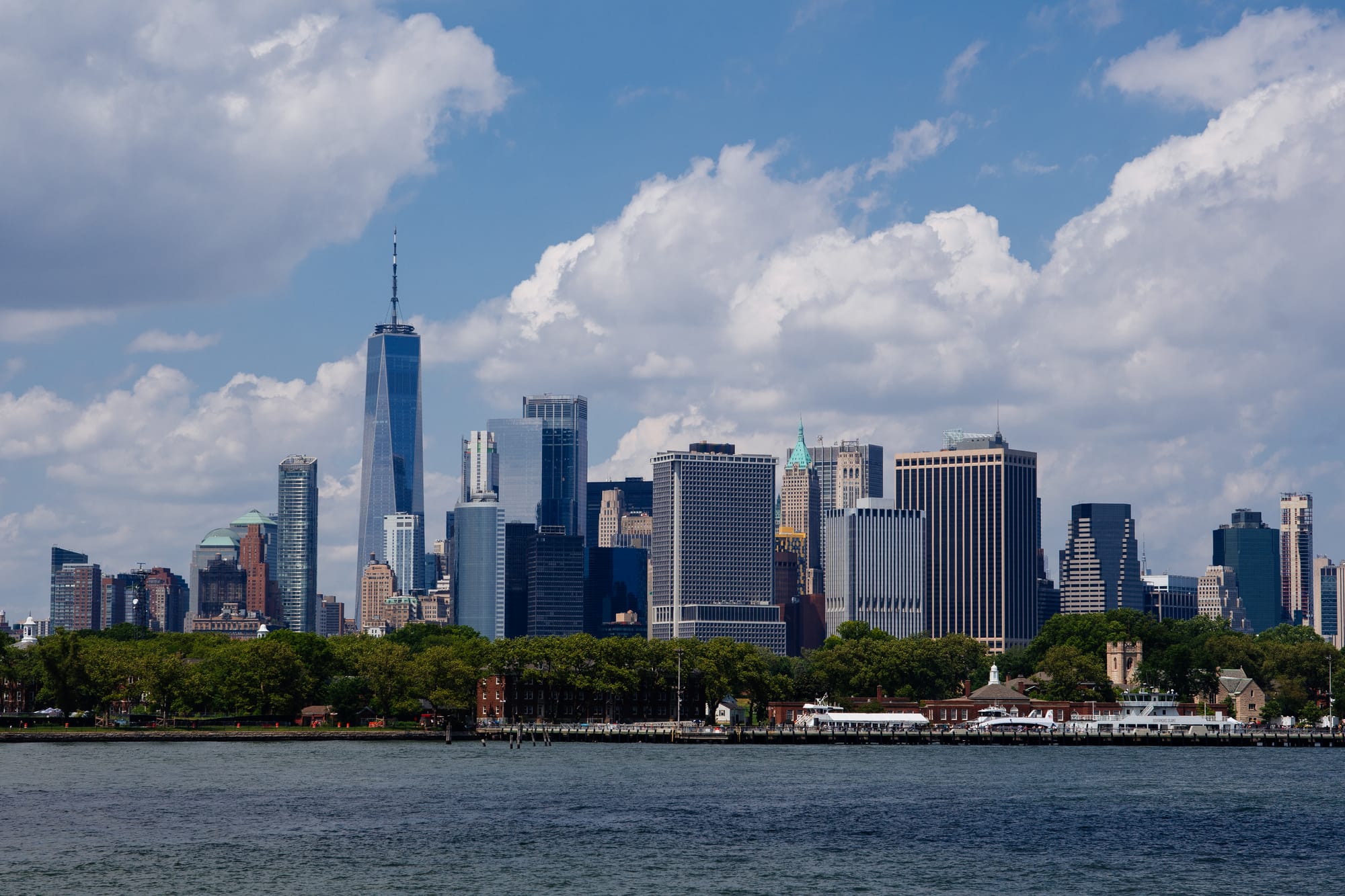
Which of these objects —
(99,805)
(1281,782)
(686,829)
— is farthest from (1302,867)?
(99,805)

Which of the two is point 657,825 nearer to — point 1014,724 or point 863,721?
point 863,721

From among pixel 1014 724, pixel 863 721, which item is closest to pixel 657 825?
pixel 863 721

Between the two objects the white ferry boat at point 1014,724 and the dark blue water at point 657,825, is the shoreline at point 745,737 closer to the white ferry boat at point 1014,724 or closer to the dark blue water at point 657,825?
the white ferry boat at point 1014,724

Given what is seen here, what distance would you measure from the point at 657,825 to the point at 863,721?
332 feet

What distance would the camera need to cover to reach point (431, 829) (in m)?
91.9

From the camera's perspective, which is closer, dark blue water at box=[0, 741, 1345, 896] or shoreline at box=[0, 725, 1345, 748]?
dark blue water at box=[0, 741, 1345, 896]

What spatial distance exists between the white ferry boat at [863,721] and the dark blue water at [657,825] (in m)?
40.7

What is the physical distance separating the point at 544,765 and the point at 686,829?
5234cm

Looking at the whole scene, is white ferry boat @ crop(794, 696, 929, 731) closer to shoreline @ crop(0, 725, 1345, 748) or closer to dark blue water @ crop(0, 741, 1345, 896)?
shoreline @ crop(0, 725, 1345, 748)

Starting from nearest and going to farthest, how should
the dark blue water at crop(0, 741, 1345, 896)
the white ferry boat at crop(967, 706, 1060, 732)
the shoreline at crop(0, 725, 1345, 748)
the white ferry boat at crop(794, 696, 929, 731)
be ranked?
the dark blue water at crop(0, 741, 1345, 896) < the shoreline at crop(0, 725, 1345, 748) < the white ferry boat at crop(967, 706, 1060, 732) < the white ferry boat at crop(794, 696, 929, 731)

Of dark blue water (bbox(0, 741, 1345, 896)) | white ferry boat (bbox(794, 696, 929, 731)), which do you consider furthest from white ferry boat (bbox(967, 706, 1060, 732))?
dark blue water (bbox(0, 741, 1345, 896))

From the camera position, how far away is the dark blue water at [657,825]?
2972 inches

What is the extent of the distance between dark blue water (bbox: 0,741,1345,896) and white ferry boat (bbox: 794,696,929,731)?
134 feet

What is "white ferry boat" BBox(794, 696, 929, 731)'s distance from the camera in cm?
19138
